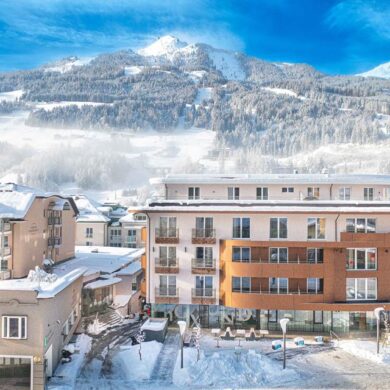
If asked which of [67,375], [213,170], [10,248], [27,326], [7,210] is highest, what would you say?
[213,170]

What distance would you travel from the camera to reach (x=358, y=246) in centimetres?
3120

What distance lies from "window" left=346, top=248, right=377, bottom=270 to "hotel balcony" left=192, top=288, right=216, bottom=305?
929 centimetres

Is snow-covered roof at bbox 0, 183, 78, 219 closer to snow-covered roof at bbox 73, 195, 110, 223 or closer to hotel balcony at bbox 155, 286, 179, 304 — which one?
hotel balcony at bbox 155, 286, 179, 304

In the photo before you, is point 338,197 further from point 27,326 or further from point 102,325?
point 27,326

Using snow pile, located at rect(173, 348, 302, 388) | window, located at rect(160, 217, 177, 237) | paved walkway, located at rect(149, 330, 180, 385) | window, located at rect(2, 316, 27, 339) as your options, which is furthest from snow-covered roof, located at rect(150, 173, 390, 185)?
window, located at rect(2, 316, 27, 339)

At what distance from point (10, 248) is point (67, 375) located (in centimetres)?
1318

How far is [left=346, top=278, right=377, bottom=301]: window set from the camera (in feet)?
104

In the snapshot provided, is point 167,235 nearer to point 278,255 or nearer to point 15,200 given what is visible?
point 278,255

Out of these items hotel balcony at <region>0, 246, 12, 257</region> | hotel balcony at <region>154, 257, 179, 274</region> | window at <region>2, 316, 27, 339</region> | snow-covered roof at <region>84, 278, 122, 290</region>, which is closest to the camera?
window at <region>2, 316, 27, 339</region>

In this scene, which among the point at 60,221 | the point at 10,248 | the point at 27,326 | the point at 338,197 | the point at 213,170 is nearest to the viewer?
the point at 27,326

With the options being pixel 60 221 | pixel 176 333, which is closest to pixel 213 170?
pixel 60 221

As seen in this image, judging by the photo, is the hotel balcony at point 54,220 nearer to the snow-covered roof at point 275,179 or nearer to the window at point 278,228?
the snow-covered roof at point 275,179

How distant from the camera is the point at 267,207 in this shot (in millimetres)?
31844

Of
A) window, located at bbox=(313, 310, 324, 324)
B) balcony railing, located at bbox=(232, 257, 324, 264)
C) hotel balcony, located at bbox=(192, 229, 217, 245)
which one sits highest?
hotel balcony, located at bbox=(192, 229, 217, 245)
